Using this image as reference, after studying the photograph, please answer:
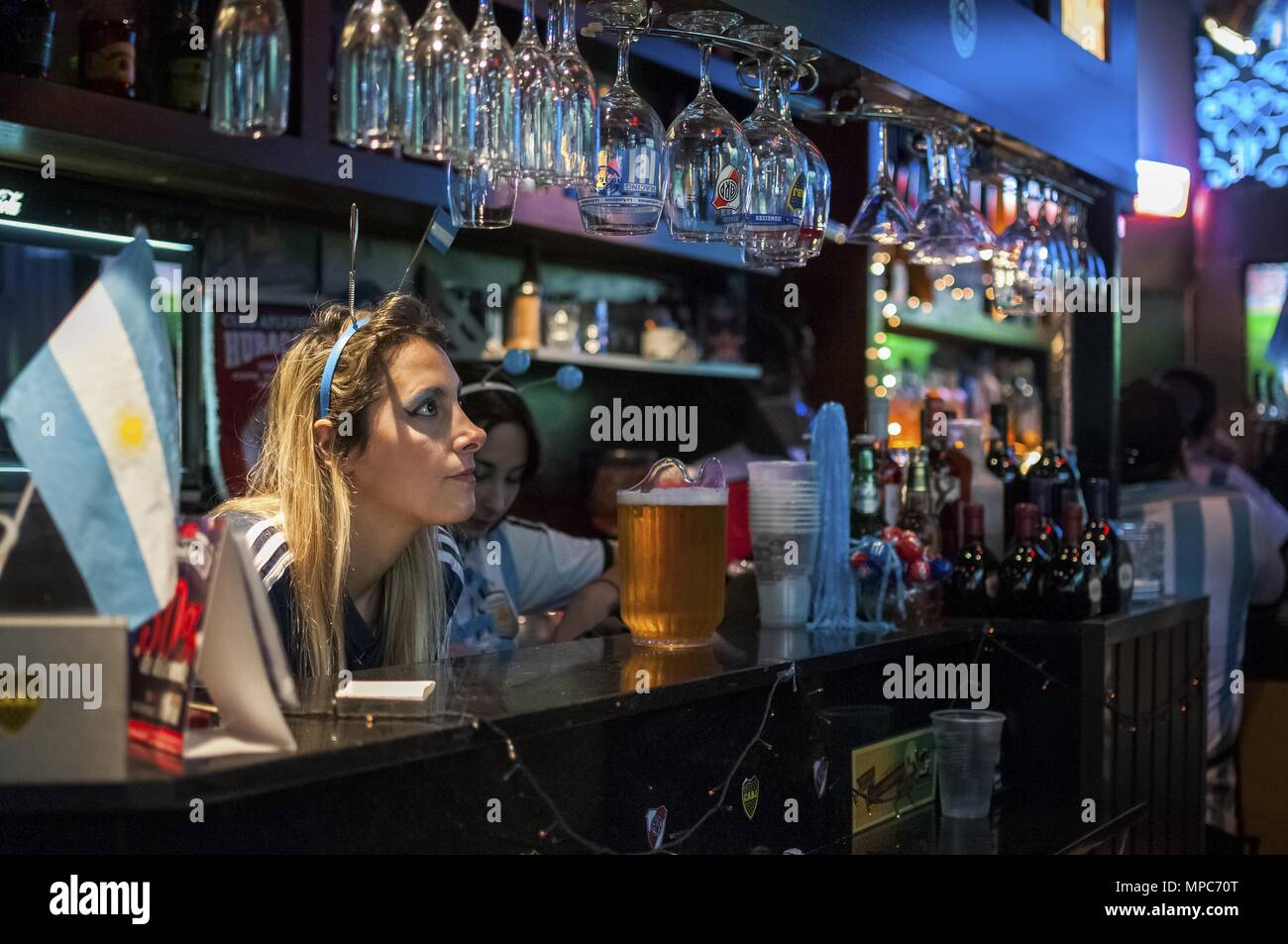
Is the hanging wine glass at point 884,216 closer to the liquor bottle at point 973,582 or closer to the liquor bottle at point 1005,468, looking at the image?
the liquor bottle at point 973,582

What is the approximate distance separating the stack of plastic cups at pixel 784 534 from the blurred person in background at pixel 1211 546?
70.0 inches

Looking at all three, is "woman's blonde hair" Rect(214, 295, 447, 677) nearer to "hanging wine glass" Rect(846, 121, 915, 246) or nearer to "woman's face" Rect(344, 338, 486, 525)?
"woman's face" Rect(344, 338, 486, 525)

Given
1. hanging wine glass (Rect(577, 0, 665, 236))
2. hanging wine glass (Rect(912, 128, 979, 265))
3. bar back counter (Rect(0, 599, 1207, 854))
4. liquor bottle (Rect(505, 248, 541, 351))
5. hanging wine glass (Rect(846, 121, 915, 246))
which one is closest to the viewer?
bar back counter (Rect(0, 599, 1207, 854))

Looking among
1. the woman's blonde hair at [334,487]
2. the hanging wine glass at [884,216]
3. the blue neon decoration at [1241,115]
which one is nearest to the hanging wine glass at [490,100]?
the woman's blonde hair at [334,487]

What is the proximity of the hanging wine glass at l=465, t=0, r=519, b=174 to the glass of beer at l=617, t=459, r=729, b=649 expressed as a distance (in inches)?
23.1

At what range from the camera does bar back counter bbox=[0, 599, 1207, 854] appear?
126cm

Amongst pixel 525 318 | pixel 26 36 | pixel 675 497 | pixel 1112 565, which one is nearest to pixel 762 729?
pixel 675 497

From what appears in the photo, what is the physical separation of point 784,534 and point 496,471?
127cm

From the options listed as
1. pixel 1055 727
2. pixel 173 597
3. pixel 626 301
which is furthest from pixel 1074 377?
pixel 173 597

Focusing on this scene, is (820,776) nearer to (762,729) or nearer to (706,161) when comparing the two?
(762,729)

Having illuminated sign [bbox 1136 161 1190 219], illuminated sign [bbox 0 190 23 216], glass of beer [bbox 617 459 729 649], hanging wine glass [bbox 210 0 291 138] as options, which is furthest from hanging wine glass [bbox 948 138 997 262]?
illuminated sign [bbox 1136 161 1190 219]

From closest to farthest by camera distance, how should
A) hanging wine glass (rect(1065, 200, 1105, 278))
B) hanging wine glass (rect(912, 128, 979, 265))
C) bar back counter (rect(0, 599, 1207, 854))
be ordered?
bar back counter (rect(0, 599, 1207, 854)) < hanging wine glass (rect(912, 128, 979, 265)) < hanging wine glass (rect(1065, 200, 1105, 278))

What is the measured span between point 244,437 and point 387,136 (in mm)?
2045

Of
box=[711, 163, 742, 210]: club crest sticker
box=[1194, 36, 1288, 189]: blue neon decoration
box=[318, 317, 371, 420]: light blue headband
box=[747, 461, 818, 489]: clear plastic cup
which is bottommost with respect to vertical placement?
box=[747, 461, 818, 489]: clear plastic cup
